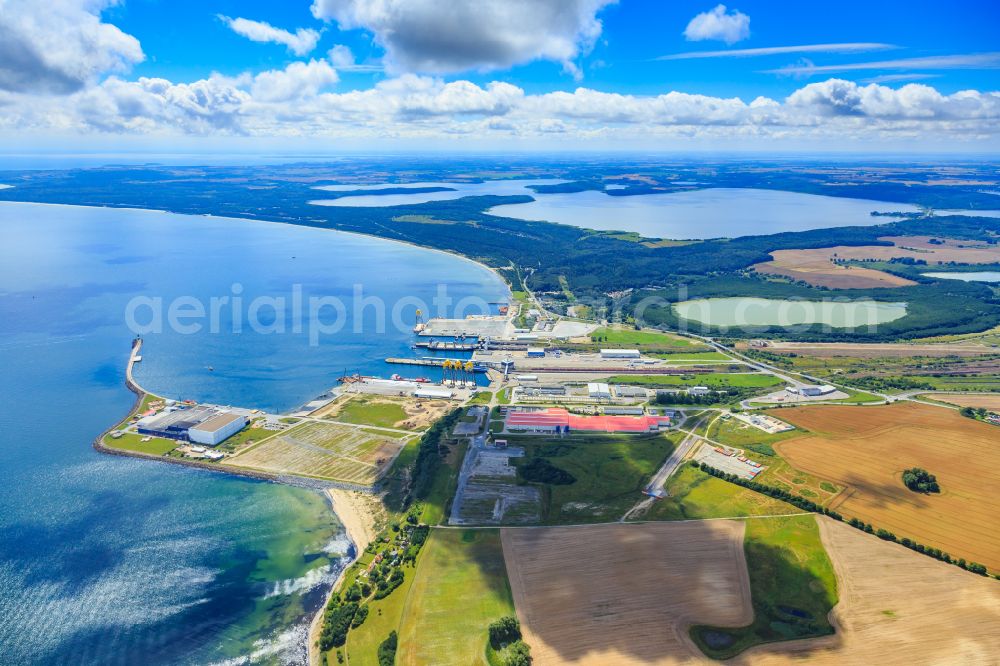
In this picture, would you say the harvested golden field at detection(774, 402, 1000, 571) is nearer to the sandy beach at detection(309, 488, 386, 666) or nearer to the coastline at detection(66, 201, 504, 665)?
the sandy beach at detection(309, 488, 386, 666)

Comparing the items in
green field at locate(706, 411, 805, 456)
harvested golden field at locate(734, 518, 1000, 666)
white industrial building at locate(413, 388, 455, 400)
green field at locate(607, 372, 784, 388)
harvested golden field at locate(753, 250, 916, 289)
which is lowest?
harvested golden field at locate(734, 518, 1000, 666)

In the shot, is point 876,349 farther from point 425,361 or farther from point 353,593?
point 353,593

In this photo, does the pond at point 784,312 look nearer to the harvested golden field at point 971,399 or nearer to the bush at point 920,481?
the harvested golden field at point 971,399

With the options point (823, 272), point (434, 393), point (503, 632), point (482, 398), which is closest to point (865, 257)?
point (823, 272)

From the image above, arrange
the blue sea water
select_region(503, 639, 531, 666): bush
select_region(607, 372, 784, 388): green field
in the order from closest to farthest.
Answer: select_region(503, 639, 531, 666): bush, the blue sea water, select_region(607, 372, 784, 388): green field

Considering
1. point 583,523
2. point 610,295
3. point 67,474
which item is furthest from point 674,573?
point 610,295

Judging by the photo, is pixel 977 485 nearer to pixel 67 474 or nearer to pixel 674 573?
pixel 674 573

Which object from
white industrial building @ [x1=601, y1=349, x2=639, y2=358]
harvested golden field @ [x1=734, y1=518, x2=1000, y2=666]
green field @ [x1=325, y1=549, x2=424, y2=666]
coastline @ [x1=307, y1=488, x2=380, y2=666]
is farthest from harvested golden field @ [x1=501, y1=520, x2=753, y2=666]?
white industrial building @ [x1=601, y1=349, x2=639, y2=358]
